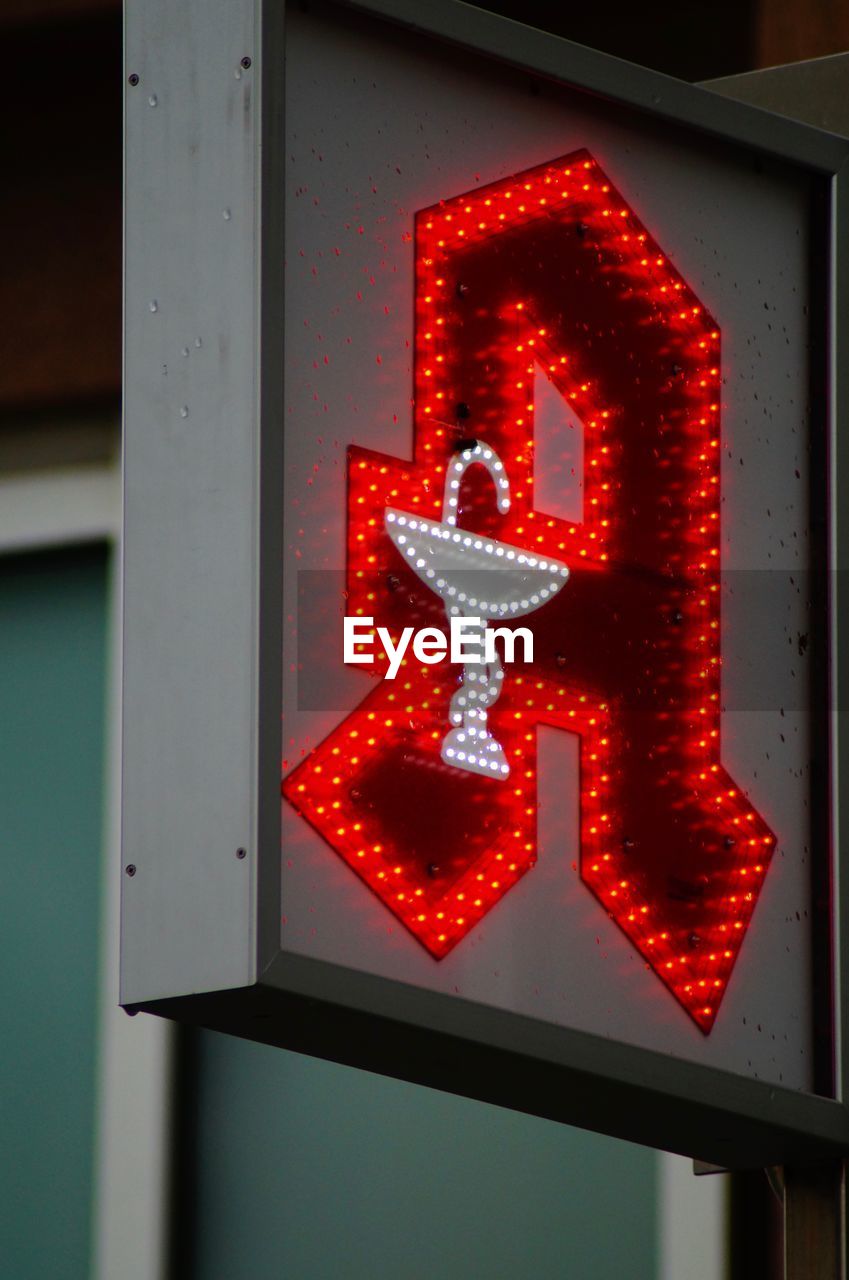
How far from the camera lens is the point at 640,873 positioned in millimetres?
3215

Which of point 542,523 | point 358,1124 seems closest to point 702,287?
point 542,523

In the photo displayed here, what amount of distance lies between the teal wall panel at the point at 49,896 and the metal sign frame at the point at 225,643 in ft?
9.91

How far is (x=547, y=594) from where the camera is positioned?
3.19 meters

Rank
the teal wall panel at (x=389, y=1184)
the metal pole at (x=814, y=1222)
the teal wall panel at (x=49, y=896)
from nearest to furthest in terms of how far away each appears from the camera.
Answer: the metal pole at (x=814, y=1222), the teal wall panel at (x=389, y=1184), the teal wall panel at (x=49, y=896)

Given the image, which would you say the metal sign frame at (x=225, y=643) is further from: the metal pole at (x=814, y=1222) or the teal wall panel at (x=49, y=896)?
the teal wall panel at (x=49, y=896)

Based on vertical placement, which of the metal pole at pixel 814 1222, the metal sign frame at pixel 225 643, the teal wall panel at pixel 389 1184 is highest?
the metal sign frame at pixel 225 643

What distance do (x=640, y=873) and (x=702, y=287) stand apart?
878 mm

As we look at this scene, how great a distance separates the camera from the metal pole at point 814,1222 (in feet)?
11.3

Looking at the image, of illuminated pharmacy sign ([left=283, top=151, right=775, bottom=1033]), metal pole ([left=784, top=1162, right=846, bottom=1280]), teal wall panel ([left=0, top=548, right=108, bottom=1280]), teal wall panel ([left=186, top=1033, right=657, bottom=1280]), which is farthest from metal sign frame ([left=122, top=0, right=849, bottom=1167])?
teal wall panel ([left=0, top=548, right=108, bottom=1280])

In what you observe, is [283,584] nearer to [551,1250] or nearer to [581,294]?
[581,294]

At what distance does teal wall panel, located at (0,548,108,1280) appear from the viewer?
5.96 metres

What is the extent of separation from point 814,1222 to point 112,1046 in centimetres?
280

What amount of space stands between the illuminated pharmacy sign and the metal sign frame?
0.12 meters

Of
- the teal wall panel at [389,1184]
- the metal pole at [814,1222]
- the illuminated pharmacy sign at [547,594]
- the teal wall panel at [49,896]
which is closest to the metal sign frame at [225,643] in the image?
the illuminated pharmacy sign at [547,594]
